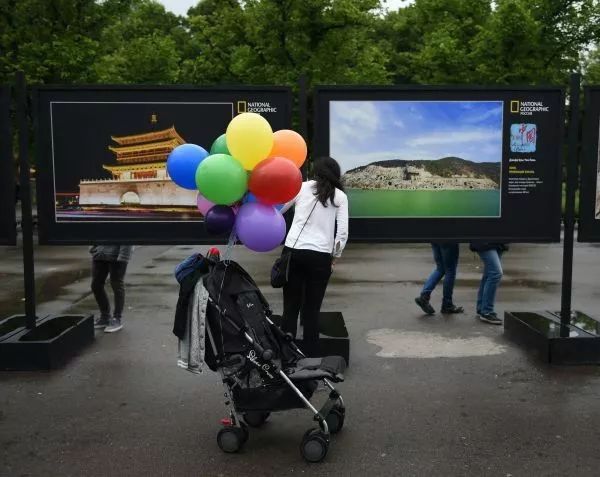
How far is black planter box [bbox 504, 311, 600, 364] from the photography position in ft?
21.6

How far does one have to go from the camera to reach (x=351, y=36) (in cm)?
2203

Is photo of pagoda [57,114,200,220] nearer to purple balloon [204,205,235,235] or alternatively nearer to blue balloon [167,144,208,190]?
blue balloon [167,144,208,190]

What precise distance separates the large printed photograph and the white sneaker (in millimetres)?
1676

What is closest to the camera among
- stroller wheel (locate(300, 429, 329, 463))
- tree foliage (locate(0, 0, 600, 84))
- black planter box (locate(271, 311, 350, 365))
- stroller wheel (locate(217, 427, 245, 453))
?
stroller wheel (locate(300, 429, 329, 463))

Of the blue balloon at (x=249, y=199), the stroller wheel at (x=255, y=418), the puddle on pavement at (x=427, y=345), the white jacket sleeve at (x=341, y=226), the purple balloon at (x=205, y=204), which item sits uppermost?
the blue balloon at (x=249, y=199)

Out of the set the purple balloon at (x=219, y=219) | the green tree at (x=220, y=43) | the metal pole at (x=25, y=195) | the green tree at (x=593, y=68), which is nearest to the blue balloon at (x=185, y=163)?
the purple balloon at (x=219, y=219)

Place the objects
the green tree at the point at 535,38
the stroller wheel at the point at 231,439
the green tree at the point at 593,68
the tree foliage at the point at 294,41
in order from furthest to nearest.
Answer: the green tree at the point at 593,68 → the green tree at the point at 535,38 → the tree foliage at the point at 294,41 → the stroller wheel at the point at 231,439

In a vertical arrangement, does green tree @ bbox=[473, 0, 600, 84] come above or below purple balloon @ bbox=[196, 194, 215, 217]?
above

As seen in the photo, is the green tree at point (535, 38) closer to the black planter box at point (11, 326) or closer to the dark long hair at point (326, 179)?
the dark long hair at point (326, 179)

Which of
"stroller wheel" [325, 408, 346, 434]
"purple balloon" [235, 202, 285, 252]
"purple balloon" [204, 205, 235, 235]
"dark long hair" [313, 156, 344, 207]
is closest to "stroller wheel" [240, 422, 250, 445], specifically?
"stroller wheel" [325, 408, 346, 434]

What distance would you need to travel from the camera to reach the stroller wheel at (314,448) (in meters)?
4.54

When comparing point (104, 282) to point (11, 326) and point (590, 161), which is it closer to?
point (11, 326)

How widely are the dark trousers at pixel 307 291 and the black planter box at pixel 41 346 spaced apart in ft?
7.12

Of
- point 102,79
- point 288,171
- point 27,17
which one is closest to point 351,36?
point 102,79
